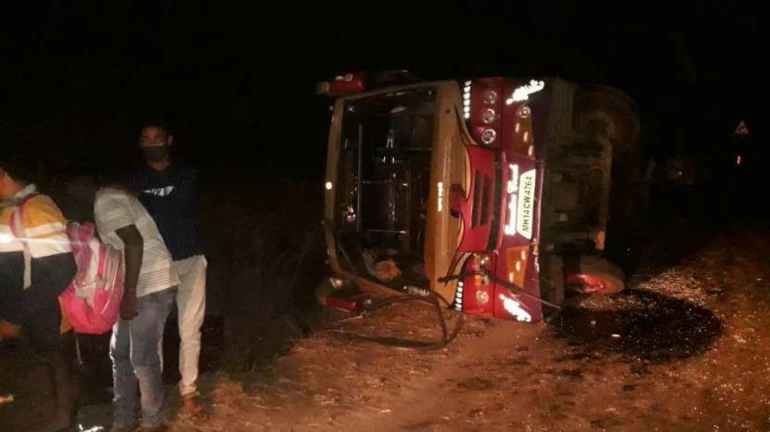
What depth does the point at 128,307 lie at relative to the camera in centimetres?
396

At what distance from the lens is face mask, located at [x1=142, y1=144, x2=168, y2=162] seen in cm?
414

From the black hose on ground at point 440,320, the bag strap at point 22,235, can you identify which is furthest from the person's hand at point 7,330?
the black hose on ground at point 440,320

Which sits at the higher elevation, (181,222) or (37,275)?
(181,222)

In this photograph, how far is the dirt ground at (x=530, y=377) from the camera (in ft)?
15.7

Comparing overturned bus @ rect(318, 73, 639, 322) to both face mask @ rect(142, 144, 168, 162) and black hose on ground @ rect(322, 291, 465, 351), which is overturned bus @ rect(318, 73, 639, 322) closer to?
black hose on ground @ rect(322, 291, 465, 351)

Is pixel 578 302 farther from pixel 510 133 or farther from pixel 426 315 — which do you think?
pixel 510 133

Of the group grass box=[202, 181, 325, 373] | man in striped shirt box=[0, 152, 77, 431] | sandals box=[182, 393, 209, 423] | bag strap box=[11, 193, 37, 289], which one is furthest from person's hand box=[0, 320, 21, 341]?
grass box=[202, 181, 325, 373]

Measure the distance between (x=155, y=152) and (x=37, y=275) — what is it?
0.91m

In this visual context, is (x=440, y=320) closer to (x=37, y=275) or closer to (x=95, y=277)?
(x=95, y=277)

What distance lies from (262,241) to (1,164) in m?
6.60

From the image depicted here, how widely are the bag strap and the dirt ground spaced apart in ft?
4.30

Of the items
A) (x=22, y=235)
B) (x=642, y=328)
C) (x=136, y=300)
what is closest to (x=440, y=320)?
(x=642, y=328)

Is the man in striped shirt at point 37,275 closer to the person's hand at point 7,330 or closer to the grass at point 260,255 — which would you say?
the person's hand at point 7,330

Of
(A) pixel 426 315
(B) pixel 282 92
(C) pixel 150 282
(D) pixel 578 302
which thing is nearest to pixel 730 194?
(B) pixel 282 92
